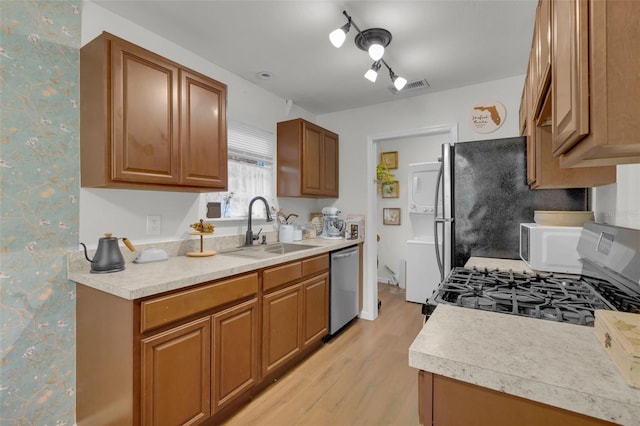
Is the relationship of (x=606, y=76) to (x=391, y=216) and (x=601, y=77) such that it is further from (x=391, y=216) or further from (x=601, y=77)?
(x=391, y=216)

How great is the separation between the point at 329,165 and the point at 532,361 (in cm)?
294

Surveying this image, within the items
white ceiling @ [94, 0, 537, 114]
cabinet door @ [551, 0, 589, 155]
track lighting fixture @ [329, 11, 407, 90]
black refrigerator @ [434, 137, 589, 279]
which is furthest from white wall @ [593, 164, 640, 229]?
track lighting fixture @ [329, 11, 407, 90]

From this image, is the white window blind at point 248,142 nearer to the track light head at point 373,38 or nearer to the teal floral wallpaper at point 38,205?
the teal floral wallpaper at point 38,205

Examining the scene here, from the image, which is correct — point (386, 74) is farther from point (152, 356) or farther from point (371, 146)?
point (152, 356)

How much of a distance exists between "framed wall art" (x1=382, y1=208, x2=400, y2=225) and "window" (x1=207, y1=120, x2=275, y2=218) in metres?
2.45

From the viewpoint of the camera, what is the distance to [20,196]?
4.92 feet

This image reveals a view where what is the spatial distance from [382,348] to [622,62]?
261 cm

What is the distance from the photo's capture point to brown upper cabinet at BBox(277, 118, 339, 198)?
302cm

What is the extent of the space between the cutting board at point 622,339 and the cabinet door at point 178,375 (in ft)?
5.22

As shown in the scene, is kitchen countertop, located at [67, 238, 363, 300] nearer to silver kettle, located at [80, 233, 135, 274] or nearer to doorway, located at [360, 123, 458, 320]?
silver kettle, located at [80, 233, 135, 274]

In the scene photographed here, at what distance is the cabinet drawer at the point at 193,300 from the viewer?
136 centimetres

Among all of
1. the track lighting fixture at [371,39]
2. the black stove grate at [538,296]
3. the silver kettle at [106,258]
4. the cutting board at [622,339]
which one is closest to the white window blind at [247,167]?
the silver kettle at [106,258]

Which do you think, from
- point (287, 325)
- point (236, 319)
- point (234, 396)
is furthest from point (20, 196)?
point (287, 325)

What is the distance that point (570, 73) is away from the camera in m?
0.67
